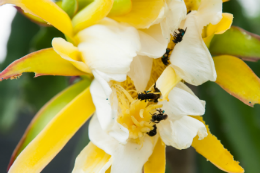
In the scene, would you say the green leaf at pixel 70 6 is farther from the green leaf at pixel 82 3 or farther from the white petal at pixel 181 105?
the white petal at pixel 181 105

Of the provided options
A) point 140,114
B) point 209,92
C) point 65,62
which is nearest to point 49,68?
point 65,62

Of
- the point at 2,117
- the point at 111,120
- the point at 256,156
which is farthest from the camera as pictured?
the point at 2,117

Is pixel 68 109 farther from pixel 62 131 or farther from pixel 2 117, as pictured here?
pixel 2 117

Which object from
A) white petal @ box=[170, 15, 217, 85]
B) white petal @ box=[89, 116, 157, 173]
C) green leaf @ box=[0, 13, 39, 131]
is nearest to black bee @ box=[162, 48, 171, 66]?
white petal @ box=[170, 15, 217, 85]

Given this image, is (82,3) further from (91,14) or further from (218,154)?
(218,154)

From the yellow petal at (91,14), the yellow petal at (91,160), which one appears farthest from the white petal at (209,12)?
the yellow petal at (91,160)

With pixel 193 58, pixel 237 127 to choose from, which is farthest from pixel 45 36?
pixel 237 127
